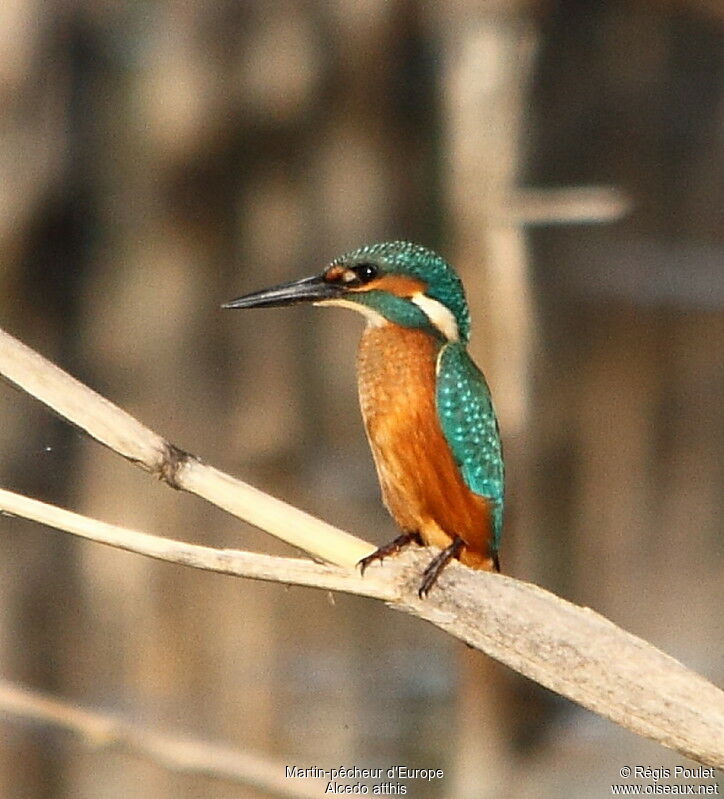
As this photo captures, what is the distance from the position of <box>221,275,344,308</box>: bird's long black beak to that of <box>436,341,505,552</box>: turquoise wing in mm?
182

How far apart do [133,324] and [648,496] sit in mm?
1564

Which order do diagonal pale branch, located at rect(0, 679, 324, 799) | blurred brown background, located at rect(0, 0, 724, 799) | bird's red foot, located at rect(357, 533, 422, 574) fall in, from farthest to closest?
blurred brown background, located at rect(0, 0, 724, 799) → diagonal pale branch, located at rect(0, 679, 324, 799) → bird's red foot, located at rect(357, 533, 422, 574)

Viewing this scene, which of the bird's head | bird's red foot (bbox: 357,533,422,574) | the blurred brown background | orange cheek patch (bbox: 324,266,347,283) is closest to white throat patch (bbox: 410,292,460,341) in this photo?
the bird's head

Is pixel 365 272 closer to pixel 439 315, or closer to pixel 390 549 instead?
pixel 439 315

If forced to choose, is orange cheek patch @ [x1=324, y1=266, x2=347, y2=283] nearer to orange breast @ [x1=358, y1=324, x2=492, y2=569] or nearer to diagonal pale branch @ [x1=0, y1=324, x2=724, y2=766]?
orange breast @ [x1=358, y1=324, x2=492, y2=569]

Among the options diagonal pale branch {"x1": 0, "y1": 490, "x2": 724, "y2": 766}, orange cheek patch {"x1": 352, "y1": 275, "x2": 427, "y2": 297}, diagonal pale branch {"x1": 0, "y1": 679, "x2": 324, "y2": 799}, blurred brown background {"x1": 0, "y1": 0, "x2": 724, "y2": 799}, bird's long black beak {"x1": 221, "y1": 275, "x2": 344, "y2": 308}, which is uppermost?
blurred brown background {"x1": 0, "y1": 0, "x2": 724, "y2": 799}

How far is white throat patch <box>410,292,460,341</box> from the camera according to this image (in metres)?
1.75

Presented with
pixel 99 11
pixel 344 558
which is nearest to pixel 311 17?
pixel 99 11

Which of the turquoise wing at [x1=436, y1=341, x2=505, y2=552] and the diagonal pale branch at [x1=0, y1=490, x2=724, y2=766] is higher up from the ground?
the turquoise wing at [x1=436, y1=341, x2=505, y2=552]

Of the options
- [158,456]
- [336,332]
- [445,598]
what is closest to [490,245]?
[445,598]

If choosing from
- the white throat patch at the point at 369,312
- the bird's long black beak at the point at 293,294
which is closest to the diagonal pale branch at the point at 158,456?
the bird's long black beak at the point at 293,294

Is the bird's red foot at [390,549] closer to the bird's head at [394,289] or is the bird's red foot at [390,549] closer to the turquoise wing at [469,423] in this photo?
the turquoise wing at [469,423]

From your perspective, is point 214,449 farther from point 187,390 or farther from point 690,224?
point 690,224

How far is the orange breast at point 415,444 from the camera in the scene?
69.2 inches
